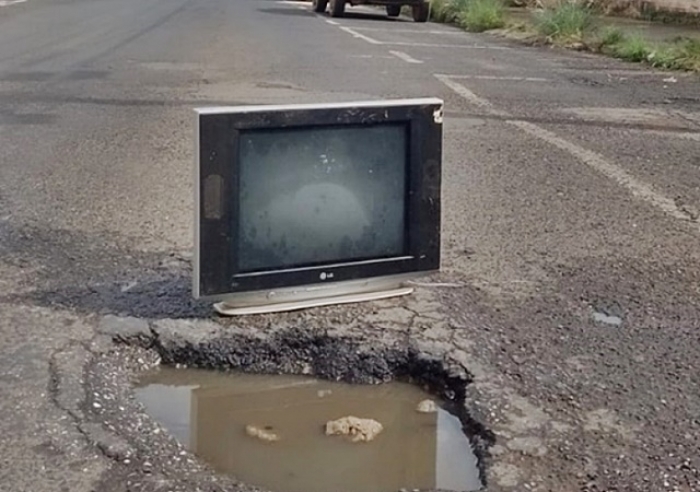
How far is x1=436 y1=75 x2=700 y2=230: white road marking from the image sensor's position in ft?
23.9

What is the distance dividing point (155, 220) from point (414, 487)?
3247 millimetres

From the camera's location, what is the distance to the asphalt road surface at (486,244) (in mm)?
3775

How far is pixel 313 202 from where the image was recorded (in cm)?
484

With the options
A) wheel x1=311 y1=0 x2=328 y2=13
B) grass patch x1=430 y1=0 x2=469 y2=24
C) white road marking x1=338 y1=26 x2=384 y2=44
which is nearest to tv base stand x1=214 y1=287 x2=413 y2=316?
white road marking x1=338 y1=26 x2=384 y2=44

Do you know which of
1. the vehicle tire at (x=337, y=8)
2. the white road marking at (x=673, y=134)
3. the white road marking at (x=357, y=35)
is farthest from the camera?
the vehicle tire at (x=337, y=8)

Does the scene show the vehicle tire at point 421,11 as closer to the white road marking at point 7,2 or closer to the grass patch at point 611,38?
the grass patch at point 611,38

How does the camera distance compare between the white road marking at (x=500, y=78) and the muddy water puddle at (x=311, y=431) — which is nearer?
the muddy water puddle at (x=311, y=431)

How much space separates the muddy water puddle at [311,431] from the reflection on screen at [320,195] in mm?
624

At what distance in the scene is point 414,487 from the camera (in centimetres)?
356

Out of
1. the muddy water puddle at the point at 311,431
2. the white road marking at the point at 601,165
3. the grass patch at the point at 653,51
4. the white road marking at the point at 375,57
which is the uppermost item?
the grass patch at the point at 653,51

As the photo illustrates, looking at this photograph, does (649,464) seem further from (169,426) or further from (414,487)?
(169,426)

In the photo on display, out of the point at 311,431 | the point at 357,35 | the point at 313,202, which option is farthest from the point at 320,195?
the point at 357,35

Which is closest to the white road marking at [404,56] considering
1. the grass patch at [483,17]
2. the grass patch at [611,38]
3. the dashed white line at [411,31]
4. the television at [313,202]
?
the grass patch at [611,38]

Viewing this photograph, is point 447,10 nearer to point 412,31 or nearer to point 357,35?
point 412,31
